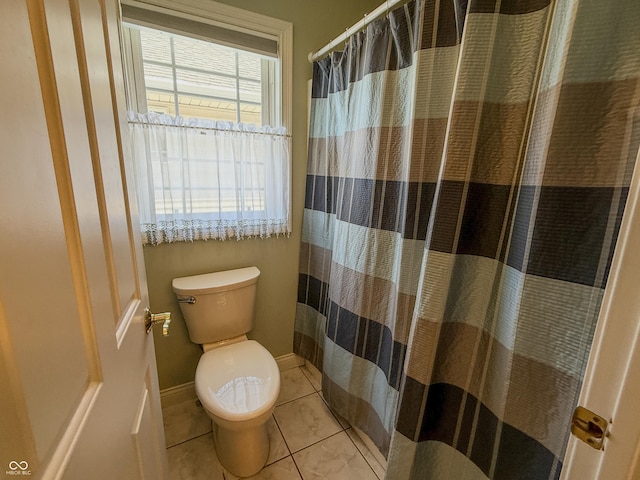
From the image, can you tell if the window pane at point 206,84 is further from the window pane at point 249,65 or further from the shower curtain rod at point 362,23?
the shower curtain rod at point 362,23

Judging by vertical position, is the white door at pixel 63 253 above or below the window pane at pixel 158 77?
below

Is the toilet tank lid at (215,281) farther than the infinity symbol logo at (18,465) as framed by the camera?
Yes

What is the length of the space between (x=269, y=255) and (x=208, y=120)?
0.80 metres

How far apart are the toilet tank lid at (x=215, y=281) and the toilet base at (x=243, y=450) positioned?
635mm

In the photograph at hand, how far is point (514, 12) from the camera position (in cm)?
72

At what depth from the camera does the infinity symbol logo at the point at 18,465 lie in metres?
0.26

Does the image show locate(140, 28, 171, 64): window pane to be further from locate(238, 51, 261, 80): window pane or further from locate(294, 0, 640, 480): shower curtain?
locate(294, 0, 640, 480): shower curtain

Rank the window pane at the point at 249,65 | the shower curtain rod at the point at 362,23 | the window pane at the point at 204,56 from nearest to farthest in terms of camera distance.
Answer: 1. the shower curtain rod at the point at 362,23
2. the window pane at the point at 204,56
3. the window pane at the point at 249,65

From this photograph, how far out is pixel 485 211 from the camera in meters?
0.81

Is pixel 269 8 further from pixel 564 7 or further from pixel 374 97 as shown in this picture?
pixel 564 7

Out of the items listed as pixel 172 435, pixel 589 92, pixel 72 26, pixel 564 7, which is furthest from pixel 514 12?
pixel 172 435

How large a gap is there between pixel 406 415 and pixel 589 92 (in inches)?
39.6

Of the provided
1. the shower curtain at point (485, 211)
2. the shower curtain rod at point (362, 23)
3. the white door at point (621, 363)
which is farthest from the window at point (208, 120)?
the white door at point (621, 363)

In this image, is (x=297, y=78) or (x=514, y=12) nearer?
(x=514, y=12)
